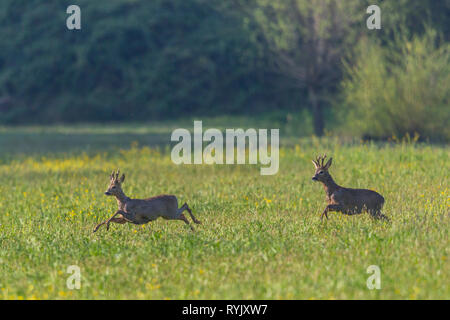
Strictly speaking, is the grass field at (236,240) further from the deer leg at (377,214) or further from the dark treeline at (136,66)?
the dark treeline at (136,66)

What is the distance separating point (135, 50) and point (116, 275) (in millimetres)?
43761

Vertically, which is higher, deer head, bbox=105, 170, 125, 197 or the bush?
the bush

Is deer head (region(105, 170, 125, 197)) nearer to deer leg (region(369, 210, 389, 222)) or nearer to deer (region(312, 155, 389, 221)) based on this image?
deer (region(312, 155, 389, 221))

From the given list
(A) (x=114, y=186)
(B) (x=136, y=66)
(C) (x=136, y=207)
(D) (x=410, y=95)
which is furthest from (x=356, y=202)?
(B) (x=136, y=66)

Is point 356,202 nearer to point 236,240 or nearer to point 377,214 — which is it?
point 377,214

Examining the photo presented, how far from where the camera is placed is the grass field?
7578 mm

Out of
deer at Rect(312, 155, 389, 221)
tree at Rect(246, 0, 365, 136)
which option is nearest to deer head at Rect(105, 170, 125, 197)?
deer at Rect(312, 155, 389, 221)

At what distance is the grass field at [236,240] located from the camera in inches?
298

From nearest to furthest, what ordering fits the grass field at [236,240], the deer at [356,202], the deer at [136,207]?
the grass field at [236,240] → the deer at [136,207] → the deer at [356,202]

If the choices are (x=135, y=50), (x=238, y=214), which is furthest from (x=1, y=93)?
(x=238, y=214)

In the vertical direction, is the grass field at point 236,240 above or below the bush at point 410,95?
below

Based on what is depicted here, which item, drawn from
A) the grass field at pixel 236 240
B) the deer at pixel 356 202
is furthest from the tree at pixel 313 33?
the deer at pixel 356 202

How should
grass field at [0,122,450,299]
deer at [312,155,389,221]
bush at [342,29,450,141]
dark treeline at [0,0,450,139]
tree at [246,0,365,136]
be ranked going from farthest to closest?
Answer: dark treeline at [0,0,450,139]
tree at [246,0,365,136]
bush at [342,29,450,141]
deer at [312,155,389,221]
grass field at [0,122,450,299]

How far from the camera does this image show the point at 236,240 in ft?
31.3
